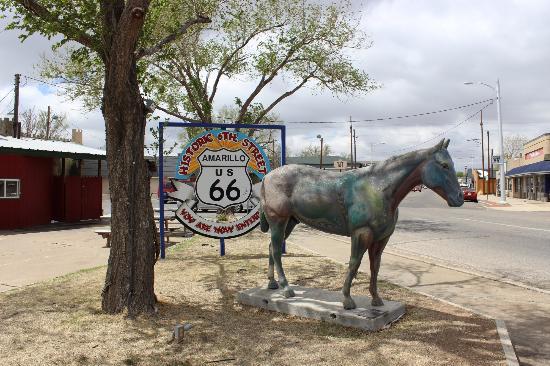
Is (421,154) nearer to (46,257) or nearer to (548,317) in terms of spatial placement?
(548,317)

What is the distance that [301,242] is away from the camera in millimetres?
13742

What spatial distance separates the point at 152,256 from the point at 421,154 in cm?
361

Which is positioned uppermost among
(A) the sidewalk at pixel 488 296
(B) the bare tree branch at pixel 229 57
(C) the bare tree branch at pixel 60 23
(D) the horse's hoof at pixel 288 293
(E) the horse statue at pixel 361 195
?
(B) the bare tree branch at pixel 229 57

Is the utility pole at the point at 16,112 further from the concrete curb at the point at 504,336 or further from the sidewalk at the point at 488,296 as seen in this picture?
the concrete curb at the point at 504,336

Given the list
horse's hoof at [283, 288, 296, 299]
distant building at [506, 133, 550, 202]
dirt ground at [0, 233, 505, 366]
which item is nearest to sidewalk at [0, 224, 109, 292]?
dirt ground at [0, 233, 505, 366]

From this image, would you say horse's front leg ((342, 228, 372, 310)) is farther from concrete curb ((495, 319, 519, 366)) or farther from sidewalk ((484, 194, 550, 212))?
sidewalk ((484, 194, 550, 212))

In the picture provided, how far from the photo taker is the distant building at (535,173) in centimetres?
3866

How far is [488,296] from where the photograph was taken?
7.29 m

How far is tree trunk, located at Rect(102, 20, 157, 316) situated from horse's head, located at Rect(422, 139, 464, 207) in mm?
3529

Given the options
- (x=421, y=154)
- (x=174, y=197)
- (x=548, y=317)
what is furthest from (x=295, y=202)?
(x=174, y=197)

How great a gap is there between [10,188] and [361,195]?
688 inches

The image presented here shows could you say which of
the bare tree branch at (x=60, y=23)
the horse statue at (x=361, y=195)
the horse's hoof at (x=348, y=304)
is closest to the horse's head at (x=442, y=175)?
the horse statue at (x=361, y=195)

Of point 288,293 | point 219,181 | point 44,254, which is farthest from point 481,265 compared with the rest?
point 44,254

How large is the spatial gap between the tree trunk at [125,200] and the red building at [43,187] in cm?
1415
